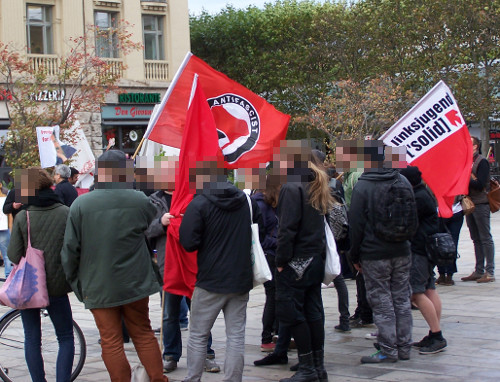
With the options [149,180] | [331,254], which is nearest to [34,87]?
[149,180]

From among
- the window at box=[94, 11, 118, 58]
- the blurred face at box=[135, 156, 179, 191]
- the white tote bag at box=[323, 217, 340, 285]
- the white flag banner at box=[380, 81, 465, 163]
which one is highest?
the window at box=[94, 11, 118, 58]

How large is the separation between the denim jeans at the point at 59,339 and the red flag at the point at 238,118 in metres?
2.47

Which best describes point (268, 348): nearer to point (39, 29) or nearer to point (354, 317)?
point (354, 317)

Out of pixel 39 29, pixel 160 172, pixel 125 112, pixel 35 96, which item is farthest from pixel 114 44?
pixel 160 172

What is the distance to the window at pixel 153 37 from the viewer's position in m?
31.7

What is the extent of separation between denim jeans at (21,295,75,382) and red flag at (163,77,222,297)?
797mm

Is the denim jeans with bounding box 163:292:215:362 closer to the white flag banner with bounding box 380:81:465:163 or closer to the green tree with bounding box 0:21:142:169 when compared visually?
the white flag banner with bounding box 380:81:465:163

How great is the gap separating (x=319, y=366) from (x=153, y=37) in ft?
89.4

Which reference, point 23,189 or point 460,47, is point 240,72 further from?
point 23,189

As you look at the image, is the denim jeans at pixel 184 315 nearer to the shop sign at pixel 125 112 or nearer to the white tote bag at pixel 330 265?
the white tote bag at pixel 330 265

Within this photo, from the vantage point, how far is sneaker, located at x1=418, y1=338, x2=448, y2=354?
705 centimetres

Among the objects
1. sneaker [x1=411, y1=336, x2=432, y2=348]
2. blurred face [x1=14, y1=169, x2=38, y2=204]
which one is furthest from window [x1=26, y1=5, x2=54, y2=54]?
sneaker [x1=411, y1=336, x2=432, y2=348]

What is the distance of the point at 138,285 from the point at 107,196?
2.22 feet

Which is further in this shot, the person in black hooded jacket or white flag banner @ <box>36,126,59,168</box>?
white flag banner @ <box>36,126,59,168</box>
